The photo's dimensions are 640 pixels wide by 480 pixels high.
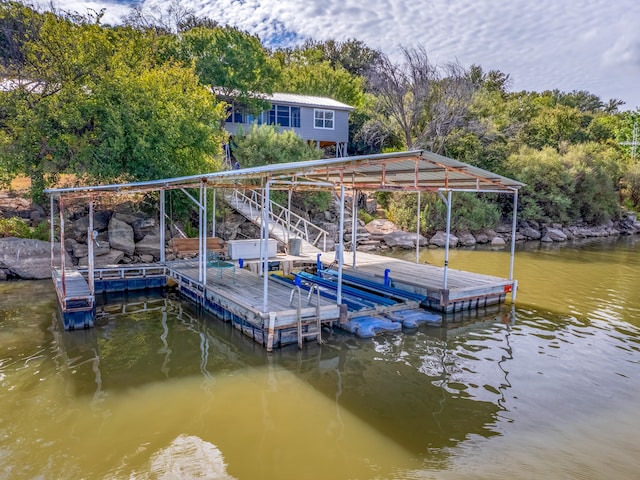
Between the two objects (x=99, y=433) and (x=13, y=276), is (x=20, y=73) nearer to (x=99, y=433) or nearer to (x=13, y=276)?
(x=13, y=276)

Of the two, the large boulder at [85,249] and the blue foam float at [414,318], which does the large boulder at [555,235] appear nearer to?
the blue foam float at [414,318]

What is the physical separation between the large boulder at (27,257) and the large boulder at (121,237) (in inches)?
68.5

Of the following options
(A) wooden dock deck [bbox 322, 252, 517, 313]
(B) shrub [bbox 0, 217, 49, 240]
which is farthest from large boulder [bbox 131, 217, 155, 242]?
(A) wooden dock deck [bbox 322, 252, 517, 313]

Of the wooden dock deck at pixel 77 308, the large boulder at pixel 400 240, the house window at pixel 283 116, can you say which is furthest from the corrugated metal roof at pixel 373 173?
the house window at pixel 283 116

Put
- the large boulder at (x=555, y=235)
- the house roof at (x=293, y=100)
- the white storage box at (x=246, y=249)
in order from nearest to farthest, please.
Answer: the white storage box at (x=246, y=249)
the house roof at (x=293, y=100)
the large boulder at (x=555, y=235)

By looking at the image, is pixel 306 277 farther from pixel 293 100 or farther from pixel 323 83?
pixel 323 83

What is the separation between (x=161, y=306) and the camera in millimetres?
13086

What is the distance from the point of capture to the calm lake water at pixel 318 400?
5777 mm

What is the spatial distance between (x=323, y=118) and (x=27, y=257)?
22891 millimetres

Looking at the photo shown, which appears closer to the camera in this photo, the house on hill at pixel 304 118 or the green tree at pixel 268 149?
the green tree at pixel 268 149

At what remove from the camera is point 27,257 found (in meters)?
15.6

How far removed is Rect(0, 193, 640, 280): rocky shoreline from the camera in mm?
15547

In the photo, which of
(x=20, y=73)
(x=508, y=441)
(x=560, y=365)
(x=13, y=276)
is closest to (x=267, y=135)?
(x=20, y=73)

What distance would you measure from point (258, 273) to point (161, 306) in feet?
10.2
